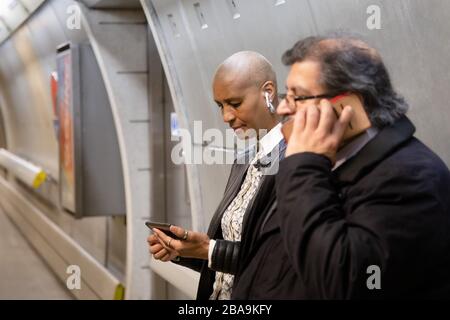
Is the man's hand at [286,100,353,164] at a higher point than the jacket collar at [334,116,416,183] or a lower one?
higher

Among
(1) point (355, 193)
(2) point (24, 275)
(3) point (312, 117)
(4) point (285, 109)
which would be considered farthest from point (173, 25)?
(2) point (24, 275)

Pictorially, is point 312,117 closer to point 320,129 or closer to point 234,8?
point 320,129

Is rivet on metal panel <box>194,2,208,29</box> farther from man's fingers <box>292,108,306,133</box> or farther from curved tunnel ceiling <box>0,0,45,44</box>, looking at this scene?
curved tunnel ceiling <box>0,0,45,44</box>

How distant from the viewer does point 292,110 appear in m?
1.67

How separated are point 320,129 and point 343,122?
6cm

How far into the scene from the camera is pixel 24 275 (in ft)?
30.7

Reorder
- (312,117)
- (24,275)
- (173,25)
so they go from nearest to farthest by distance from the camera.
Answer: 1. (312,117)
2. (173,25)
3. (24,275)

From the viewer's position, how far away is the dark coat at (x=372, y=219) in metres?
1.46

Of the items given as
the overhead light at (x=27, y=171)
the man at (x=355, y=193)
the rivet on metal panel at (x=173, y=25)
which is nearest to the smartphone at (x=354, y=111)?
the man at (x=355, y=193)

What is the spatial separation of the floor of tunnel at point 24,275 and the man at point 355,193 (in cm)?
683

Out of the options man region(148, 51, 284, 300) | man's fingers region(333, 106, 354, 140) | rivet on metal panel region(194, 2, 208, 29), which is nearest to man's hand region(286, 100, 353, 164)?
man's fingers region(333, 106, 354, 140)

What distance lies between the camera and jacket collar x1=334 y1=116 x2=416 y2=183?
1.54 meters
